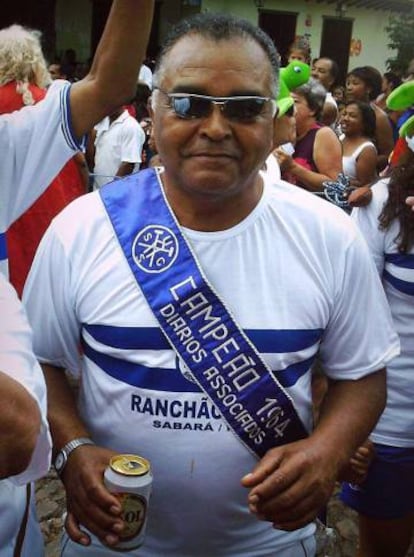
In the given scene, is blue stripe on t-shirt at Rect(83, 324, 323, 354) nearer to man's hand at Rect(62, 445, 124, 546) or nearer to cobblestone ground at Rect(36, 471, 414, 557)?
man's hand at Rect(62, 445, 124, 546)

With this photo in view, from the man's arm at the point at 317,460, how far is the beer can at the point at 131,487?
9.7 inches

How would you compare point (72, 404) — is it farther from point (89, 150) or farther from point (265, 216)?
point (89, 150)

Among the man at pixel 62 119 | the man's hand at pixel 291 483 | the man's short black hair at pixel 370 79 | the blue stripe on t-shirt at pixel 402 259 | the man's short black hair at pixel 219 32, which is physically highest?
the man's short black hair at pixel 219 32

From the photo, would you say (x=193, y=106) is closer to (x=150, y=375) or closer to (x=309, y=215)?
(x=309, y=215)

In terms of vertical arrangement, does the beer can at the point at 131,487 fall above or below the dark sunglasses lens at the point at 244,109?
below

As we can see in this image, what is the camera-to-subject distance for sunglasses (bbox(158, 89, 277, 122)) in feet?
6.11

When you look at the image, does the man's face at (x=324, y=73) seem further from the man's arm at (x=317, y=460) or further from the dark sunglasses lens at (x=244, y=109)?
the man's arm at (x=317, y=460)

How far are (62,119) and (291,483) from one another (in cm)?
134

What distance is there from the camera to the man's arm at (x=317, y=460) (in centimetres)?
173

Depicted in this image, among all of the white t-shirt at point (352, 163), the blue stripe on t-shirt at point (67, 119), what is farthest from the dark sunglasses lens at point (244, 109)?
the white t-shirt at point (352, 163)

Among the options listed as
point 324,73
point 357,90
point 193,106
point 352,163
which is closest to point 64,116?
point 193,106

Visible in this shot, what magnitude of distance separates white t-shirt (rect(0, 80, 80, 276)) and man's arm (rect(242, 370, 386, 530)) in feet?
3.74

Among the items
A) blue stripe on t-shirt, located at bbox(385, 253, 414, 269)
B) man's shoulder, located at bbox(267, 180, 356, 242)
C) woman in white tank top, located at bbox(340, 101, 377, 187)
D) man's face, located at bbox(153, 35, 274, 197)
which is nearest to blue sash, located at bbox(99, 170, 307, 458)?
man's face, located at bbox(153, 35, 274, 197)

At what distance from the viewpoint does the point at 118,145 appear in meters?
6.80
